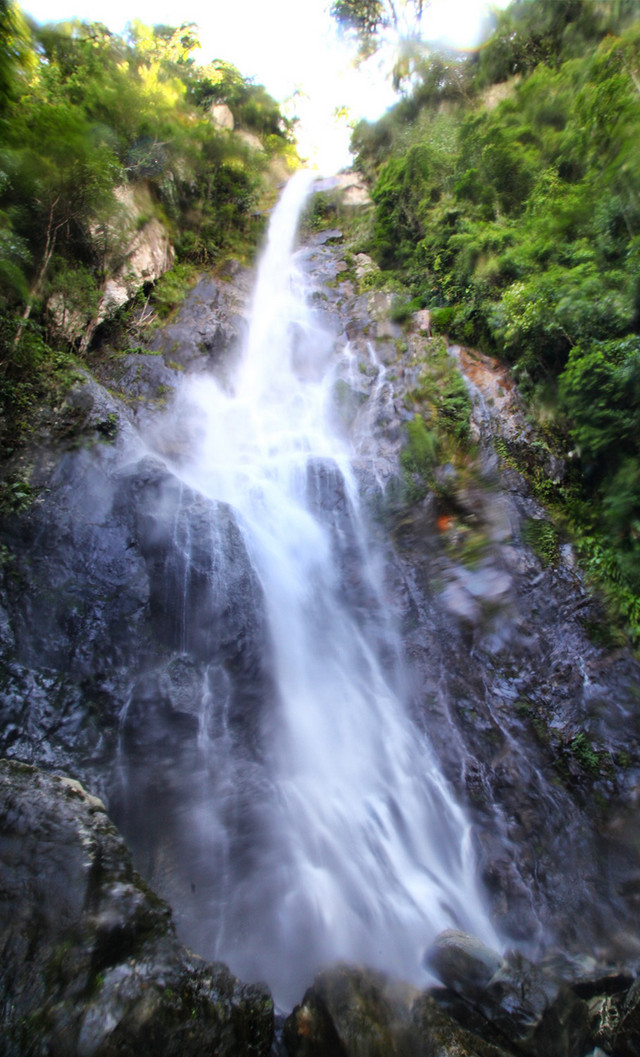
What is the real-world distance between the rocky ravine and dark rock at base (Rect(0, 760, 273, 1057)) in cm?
4

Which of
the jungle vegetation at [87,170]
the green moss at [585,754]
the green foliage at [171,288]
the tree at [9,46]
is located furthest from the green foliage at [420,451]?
the tree at [9,46]

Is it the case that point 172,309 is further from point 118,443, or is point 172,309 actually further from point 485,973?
point 485,973

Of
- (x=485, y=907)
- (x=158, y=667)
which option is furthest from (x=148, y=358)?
(x=485, y=907)

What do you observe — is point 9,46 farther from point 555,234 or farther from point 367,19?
point 367,19

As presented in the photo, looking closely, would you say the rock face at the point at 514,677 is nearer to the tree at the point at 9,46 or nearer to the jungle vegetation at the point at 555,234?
the jungle vegetation at the point at 555,234

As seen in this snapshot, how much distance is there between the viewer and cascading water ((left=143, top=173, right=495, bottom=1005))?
17.1ft

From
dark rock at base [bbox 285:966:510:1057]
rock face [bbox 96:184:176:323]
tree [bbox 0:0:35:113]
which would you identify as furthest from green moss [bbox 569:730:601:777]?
rock face [bbox 96:184:176:323]

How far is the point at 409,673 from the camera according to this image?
291 inches

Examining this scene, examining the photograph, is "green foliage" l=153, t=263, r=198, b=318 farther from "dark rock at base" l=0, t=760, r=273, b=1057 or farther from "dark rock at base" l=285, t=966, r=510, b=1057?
"dark rock at base" l=285, t=966, r=510, b=1057

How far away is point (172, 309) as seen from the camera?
12.9m

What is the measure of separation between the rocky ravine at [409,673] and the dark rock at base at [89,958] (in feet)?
0.13

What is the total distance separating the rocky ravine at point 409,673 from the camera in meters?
4.92

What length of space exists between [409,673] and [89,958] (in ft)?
16.7

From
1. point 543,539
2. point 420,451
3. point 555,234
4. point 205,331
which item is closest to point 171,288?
point 205,331
